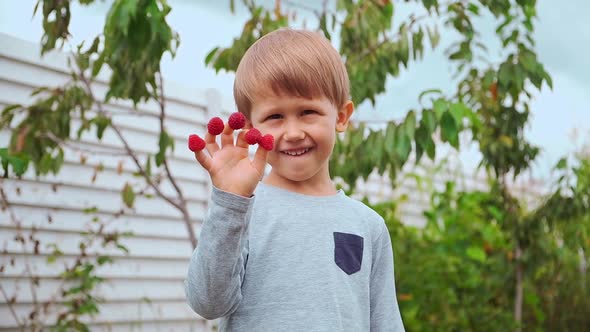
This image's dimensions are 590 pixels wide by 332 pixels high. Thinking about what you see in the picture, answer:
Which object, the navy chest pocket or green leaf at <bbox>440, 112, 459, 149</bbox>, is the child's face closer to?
the navy chest pocket

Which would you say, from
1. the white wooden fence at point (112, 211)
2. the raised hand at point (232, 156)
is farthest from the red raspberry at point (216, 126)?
the white wooden fence at point (112, 211)

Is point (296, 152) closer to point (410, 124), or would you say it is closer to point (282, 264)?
point (282, 264)

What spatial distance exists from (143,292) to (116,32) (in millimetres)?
2091

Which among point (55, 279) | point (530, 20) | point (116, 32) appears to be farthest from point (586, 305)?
point (116, 32)

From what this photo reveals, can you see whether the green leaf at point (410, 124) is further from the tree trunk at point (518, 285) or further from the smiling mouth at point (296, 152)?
the tree trunk at point (518, 285)

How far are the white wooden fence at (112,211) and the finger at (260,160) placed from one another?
81.3 inches

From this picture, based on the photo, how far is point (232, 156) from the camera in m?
1.15

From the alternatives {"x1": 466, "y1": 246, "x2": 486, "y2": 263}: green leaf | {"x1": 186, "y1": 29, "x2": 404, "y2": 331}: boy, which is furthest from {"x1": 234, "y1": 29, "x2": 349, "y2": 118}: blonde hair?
{"x1": 466, "y1": 246, "x2": 486, "y2": 263}: green leaf

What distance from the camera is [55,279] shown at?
12.0 feet

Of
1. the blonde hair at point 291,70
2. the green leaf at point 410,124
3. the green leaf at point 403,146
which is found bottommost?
the blonde hair at point 291,70

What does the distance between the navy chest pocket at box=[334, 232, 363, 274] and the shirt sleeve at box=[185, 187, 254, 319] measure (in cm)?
20

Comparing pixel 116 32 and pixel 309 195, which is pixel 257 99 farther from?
pixel 116 32

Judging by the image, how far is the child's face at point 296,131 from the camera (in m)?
1.28

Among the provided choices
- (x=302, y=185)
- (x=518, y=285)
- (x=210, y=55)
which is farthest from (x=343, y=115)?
(x=518, y=285)
